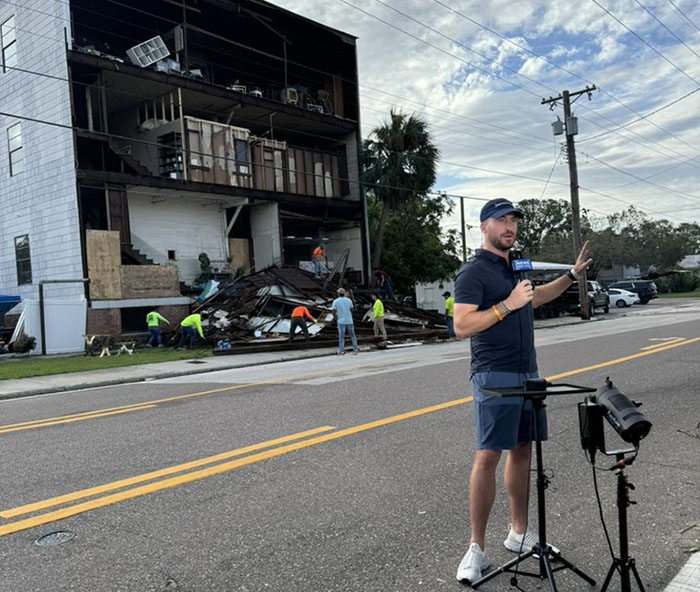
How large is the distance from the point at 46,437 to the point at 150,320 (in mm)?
15162

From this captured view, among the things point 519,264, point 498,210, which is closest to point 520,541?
point 519,264

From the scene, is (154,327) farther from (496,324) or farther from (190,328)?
(496,324)

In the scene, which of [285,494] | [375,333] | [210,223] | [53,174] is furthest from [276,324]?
[285,494]

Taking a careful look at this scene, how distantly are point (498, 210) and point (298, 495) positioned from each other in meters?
2.66

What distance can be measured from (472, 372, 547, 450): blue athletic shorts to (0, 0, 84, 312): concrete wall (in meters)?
22.0

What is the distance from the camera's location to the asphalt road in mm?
3582

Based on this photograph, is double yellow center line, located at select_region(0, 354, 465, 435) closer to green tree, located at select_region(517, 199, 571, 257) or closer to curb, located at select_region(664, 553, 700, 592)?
curb, located at select_region(664, 553, 700, 592)

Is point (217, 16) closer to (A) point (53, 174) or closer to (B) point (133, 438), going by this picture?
(A) point (53, 174)

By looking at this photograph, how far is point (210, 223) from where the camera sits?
29.0 meters

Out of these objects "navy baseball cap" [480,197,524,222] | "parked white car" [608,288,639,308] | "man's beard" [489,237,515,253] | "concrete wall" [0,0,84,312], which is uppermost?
"concrete wall" [0,0,84,312]

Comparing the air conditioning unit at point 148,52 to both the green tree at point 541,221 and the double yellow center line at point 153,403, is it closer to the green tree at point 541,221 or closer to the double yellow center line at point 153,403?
the double yellow center line at point 153,403

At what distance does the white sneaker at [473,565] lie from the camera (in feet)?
10.9

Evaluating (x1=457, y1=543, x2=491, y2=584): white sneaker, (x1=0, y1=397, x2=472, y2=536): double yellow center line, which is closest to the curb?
(x1=457, y1=543, x2=491, y2=584): white sneaker

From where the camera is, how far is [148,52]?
86.0 feet
